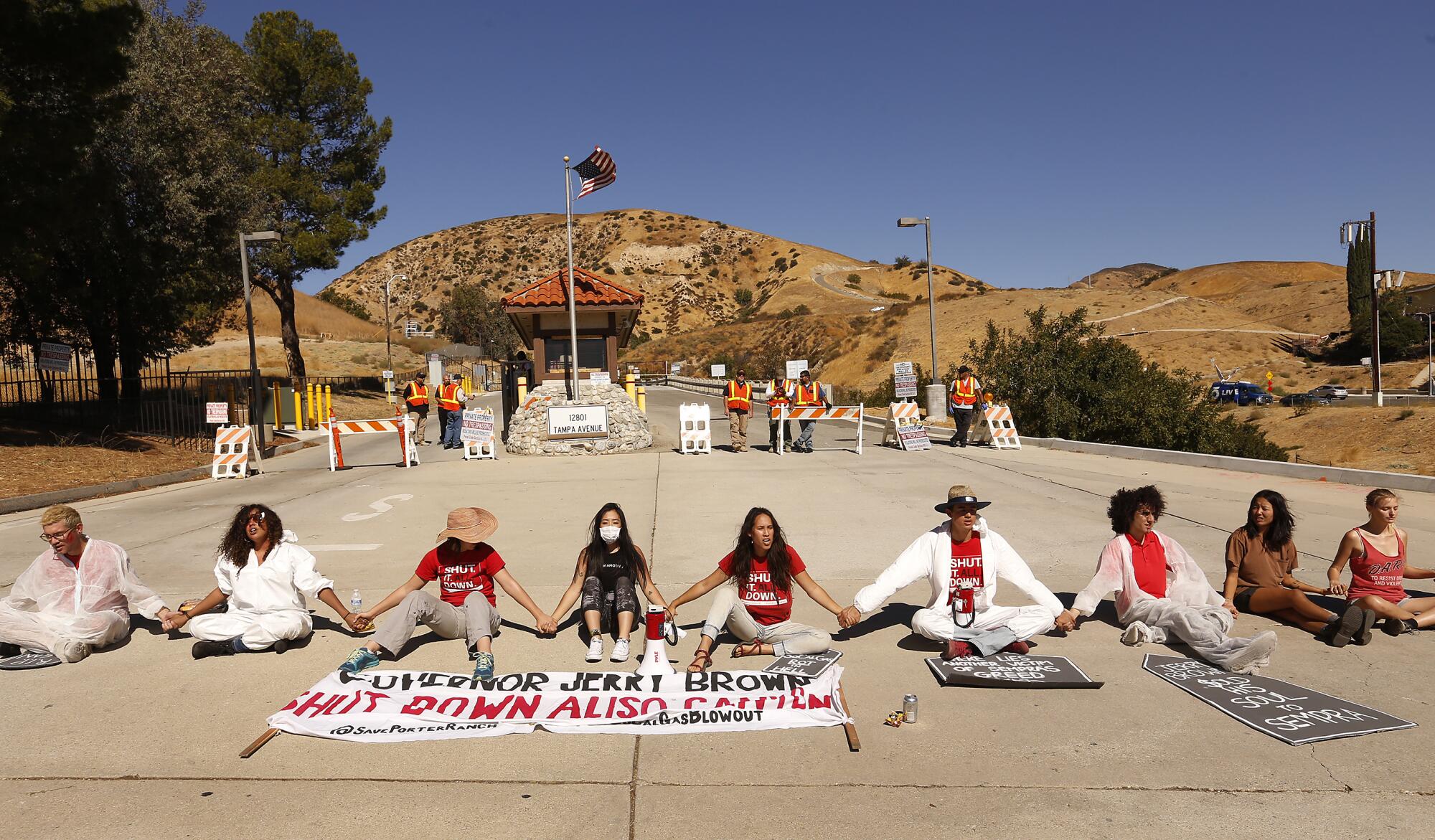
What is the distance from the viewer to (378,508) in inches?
505

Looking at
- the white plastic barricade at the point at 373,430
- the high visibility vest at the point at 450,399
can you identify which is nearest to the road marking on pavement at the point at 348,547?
the white plastic barricade at the point at 373,430

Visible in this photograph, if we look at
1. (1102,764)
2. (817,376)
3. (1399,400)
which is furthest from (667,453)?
(817,376)

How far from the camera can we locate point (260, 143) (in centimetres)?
3991

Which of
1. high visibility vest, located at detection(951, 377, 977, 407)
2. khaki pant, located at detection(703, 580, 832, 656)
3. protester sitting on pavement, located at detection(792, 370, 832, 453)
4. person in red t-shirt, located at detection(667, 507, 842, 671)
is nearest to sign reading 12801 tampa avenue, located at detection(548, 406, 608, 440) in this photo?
protester sitting on pavement, located at detection(792, 370, 832, 453)

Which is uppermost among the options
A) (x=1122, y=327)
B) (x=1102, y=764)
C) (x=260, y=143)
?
(x=260, y=143)

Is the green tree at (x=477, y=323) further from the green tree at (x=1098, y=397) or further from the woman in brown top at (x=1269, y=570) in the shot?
the woman in brown top at (x=1269, y=570)

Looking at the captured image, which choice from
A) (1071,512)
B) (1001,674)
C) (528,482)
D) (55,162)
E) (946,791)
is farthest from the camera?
(55,162)

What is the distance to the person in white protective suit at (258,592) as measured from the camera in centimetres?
606

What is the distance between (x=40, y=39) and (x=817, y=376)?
2143 inches

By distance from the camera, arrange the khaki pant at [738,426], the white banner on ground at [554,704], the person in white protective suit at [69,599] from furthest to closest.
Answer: the khaki pant at [738,426] < the person in white protective suit at [69,599] < the white banner on ground at [554,704]

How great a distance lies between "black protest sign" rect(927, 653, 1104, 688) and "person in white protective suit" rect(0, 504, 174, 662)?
17.5 ft

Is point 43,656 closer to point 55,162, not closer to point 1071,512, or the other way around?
point 1071,512

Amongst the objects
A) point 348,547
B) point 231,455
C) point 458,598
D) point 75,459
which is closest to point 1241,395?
point 231,455

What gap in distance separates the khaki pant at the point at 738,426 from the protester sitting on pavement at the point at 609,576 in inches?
523
